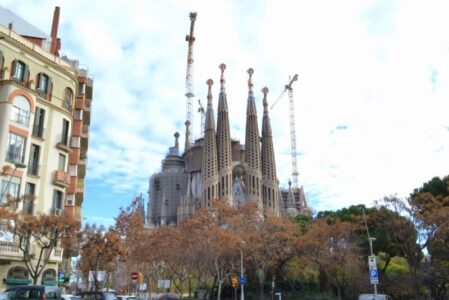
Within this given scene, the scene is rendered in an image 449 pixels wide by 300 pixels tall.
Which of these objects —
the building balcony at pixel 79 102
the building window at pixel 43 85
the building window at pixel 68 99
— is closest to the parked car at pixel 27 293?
the building window at pixel 43 85

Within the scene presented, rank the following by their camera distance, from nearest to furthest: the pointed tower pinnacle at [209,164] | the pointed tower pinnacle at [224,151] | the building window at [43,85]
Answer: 1. the building window at [43,85]
2. the pointed tower pinnacle at [209,164]
3. the pointed tower pinnacle at [224,151]

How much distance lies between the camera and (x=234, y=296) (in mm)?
52000

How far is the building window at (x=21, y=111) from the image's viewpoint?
32250mm

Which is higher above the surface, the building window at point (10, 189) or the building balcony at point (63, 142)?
the building balcony at point (63, 142)

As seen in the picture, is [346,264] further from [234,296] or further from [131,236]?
[131,236]

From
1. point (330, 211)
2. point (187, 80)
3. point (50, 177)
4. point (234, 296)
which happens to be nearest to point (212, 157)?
point (187, 80)

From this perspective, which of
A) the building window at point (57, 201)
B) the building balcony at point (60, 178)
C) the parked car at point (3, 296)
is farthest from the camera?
the building balcony at point (60, 178)

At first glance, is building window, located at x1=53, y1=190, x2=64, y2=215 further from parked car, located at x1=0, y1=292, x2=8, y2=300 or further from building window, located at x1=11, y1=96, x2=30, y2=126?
parked car, located at x1=0, y1=292, x2=8, y2=300

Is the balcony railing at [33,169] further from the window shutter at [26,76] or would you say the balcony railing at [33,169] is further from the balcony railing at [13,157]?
the window shutter at [26,76]

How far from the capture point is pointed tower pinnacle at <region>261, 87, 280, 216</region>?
366 feet

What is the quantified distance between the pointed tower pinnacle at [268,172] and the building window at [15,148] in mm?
80839

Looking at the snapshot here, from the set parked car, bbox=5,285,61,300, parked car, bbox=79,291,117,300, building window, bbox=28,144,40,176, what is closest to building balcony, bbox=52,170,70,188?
building window, bbox=28,144,40,176

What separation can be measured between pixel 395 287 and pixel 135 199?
26.8 meters

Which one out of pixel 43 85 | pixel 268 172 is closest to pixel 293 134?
pixel 268 172
